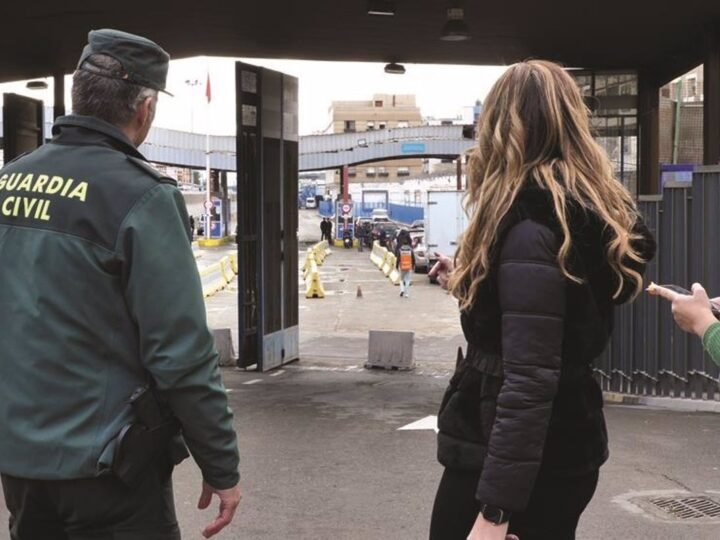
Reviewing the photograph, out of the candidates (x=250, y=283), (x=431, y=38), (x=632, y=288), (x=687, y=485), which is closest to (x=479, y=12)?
(x=431, y=38)

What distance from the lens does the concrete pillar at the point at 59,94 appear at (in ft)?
46.7

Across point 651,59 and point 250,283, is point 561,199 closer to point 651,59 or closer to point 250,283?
point 250,283

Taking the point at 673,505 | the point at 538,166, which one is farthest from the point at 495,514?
the point at 673,505

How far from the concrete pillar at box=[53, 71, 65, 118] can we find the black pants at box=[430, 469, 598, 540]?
501 inches

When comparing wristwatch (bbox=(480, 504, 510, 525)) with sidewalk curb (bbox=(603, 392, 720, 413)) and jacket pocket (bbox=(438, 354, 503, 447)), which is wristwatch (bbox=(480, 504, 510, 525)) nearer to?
jacket pocket (bbox=(438, 354, 503, 447))

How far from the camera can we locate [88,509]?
7.98 feet

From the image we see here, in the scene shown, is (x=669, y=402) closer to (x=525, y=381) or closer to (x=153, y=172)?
(x=525, y=381)

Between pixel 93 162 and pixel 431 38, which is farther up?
pixel 431 38

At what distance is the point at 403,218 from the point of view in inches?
Answer: 2825

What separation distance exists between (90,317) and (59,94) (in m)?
13.0

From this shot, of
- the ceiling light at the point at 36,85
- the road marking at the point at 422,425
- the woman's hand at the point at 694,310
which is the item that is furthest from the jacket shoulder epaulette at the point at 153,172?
the ceiling light at the point at 36,85

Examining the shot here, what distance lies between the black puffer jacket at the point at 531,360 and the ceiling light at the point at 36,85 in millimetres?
15980

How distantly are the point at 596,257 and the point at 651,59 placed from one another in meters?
11.8

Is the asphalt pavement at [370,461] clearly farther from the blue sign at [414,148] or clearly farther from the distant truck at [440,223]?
the blue sign at [414,148]
